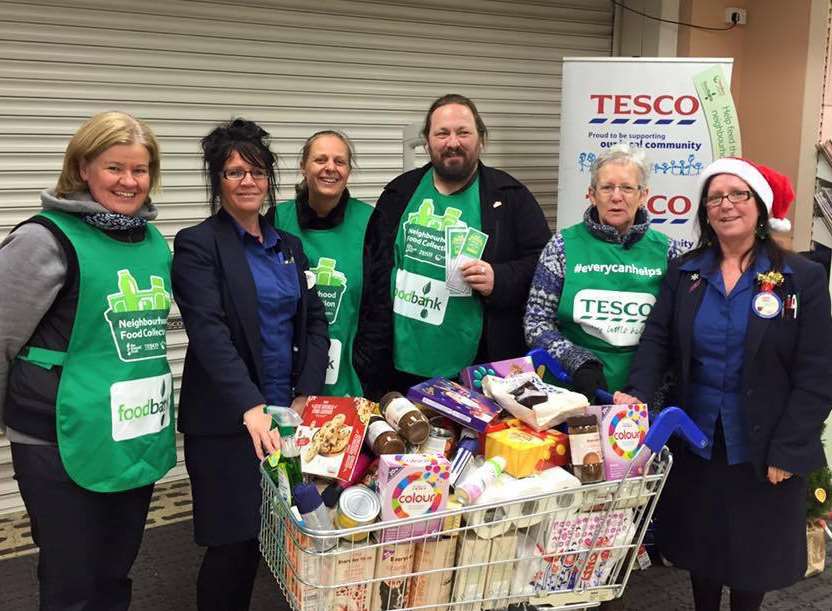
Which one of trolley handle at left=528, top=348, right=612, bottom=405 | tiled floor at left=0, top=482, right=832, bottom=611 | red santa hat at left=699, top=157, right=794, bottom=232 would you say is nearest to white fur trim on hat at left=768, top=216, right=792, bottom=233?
red santa hat at left=699, top=157, right=794, bottom=232

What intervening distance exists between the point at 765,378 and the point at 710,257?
412mm

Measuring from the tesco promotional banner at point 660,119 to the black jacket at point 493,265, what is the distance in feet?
5.71

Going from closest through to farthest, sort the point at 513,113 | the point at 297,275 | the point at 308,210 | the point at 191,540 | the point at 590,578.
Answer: the point at 590,578, the point at 297,275, the point at 308,210, the point at 191,540, the point at 513,113

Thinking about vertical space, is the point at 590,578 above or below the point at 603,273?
below

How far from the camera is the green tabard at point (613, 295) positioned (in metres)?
2.69

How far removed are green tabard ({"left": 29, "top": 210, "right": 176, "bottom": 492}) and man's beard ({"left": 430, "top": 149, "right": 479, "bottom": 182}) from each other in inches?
46.4

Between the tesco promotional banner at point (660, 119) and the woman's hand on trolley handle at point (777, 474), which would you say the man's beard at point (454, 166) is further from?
the tesco promotional banner at point (660, 119)

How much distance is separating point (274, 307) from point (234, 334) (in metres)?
0.16

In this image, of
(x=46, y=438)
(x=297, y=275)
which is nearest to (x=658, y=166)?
(x=297, y=275)

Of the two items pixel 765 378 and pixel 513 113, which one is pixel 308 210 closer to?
pixel 765 378

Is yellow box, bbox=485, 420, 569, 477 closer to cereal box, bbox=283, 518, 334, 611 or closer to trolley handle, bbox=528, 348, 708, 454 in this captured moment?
trolley handle, bbox=528, 348, 708, 454

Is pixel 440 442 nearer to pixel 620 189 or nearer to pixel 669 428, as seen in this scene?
pixel 669 428

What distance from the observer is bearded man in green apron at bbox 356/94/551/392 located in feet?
9.87

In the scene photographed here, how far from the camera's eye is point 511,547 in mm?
1799
